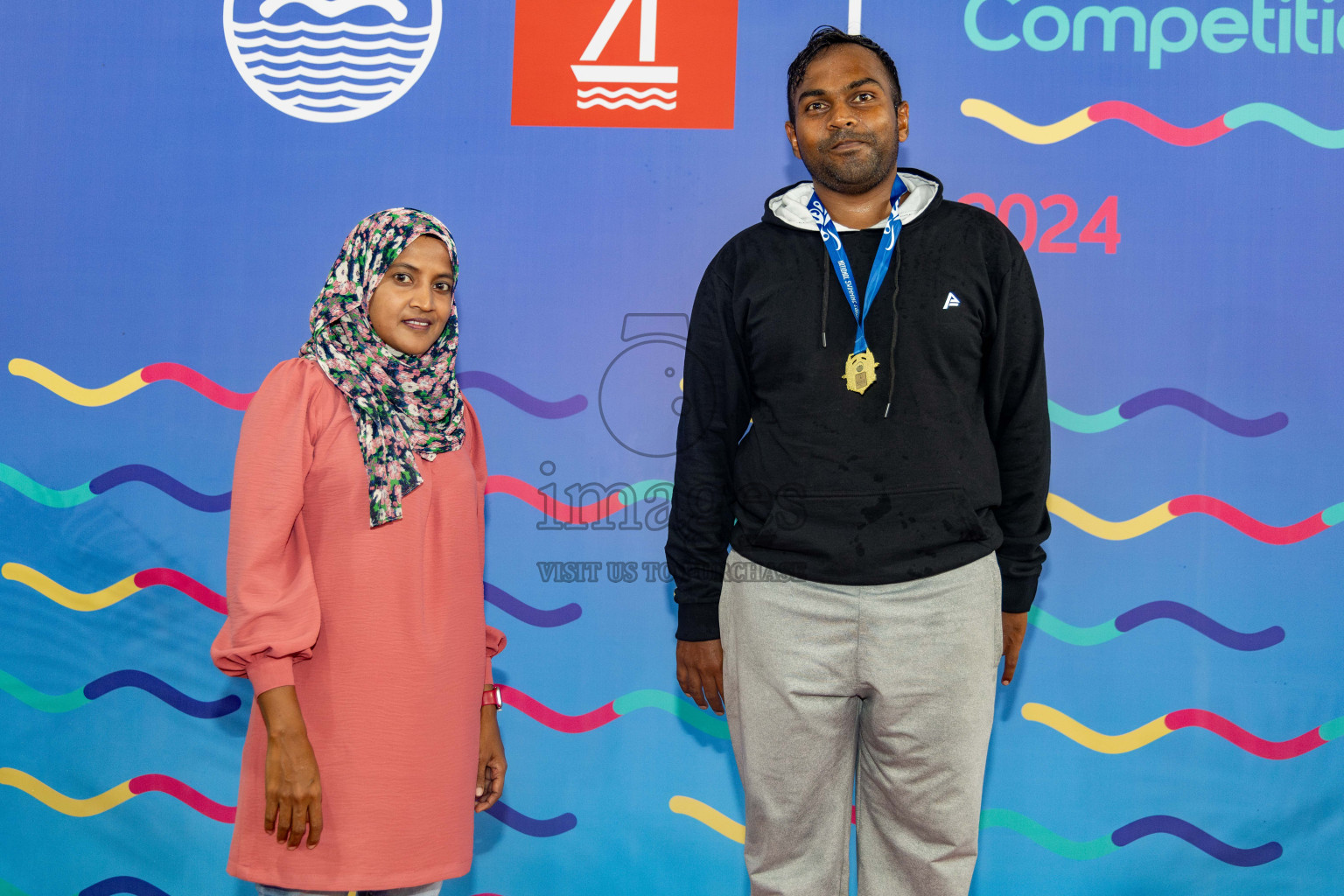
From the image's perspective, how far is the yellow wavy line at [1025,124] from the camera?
199 centimetres

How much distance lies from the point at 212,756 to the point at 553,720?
0.77 meters

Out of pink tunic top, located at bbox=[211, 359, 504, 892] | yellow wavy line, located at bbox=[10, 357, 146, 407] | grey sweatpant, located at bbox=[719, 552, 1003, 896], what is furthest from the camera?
yellow wavy line, located at bbox=[10, 357, 146, 407]

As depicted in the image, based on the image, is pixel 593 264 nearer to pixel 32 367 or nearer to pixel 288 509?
pixel 288 509

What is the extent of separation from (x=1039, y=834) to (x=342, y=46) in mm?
2329

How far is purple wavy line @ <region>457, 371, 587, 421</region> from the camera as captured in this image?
2.03 metres

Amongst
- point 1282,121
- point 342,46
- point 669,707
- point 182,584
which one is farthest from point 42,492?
point 1282,121

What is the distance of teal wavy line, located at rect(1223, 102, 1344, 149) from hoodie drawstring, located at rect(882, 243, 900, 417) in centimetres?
108

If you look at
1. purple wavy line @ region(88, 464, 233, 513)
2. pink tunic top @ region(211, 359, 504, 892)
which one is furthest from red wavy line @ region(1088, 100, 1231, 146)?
purple wavy line @ region(88, 464, 233, 513)

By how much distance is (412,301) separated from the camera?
4.58 ft

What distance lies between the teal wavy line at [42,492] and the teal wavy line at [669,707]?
1.30 metres

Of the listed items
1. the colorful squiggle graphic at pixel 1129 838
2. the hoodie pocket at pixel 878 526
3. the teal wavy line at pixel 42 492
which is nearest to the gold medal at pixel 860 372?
the hoodie pocket at pixel 878 526

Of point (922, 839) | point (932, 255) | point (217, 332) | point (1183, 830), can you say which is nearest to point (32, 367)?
point (217, 332)

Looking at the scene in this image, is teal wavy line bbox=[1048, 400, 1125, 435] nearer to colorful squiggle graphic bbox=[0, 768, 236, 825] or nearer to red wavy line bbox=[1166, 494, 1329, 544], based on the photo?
red wavy line bbox=[1166, 494, 1329, 544]

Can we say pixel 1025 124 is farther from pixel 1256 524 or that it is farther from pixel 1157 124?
pixel 1256 524
